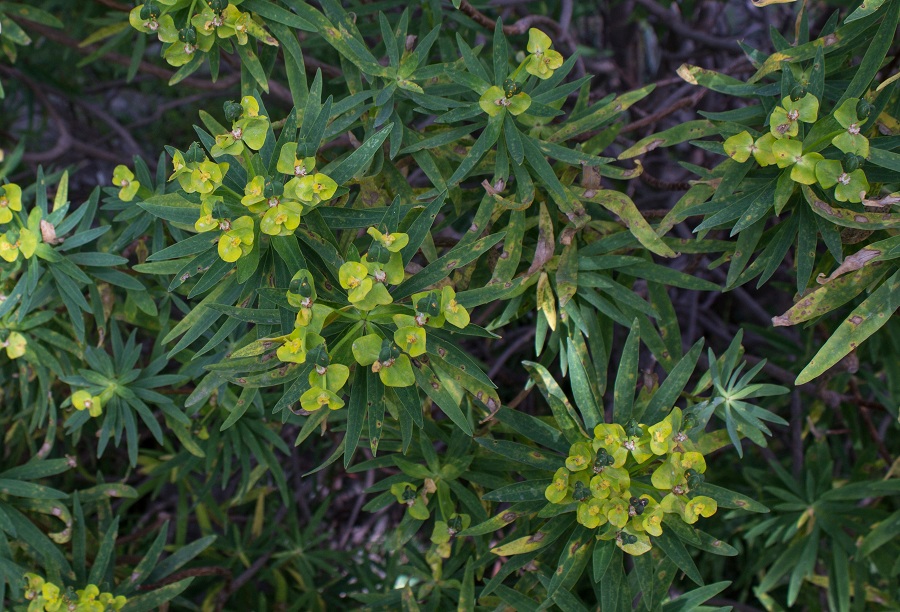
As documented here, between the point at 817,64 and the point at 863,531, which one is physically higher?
the point at 817,64

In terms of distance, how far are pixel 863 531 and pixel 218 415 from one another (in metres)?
1.46

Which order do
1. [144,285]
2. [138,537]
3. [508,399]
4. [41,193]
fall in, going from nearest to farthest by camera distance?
1. [41,193]
2. [144,285]
3. [138,537]
4. [508,399]

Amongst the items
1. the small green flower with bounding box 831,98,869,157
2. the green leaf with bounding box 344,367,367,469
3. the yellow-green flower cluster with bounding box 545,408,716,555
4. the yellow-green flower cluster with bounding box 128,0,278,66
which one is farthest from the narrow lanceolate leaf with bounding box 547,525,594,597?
the yellow-green flower cluster with bounding box 128,0,278,66

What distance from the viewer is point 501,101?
1.32 meters

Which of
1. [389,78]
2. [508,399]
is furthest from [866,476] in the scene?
[389,78]

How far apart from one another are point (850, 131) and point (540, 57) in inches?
19.5

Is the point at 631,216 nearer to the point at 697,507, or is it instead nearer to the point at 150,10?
the point at 697,507

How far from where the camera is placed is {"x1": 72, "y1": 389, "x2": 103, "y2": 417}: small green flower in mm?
1511

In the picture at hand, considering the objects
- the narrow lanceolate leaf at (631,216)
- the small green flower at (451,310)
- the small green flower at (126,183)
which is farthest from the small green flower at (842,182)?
the small green flower at (126,183)

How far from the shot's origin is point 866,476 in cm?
189

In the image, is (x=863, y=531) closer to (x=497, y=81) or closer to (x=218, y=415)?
(x=497, y=81)

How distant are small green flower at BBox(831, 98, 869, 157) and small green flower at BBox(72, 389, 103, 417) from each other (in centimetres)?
137

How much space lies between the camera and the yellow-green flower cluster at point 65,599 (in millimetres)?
1456

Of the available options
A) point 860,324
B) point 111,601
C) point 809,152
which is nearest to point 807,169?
point 809,152
